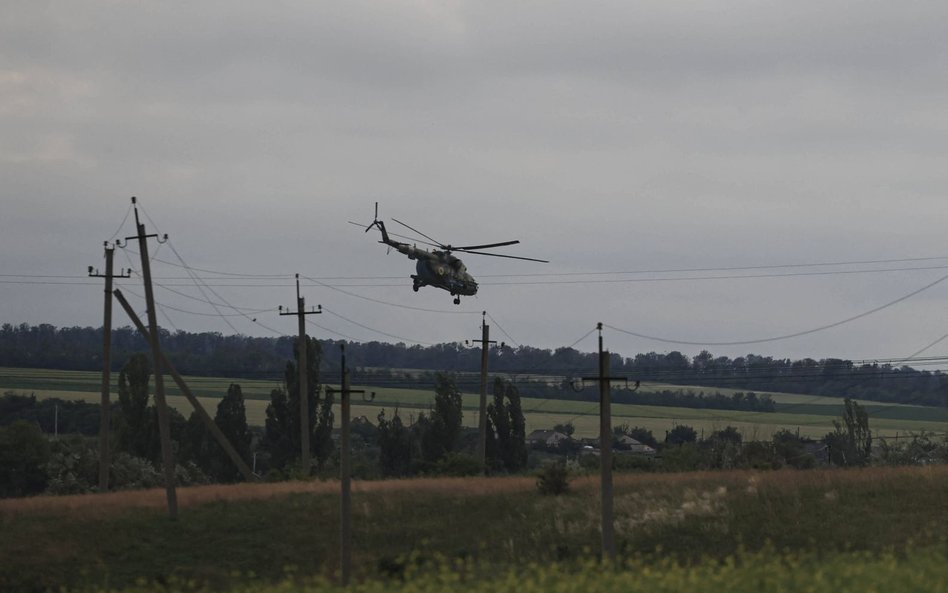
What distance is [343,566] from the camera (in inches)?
1538

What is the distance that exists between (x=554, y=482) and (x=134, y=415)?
64.0 m

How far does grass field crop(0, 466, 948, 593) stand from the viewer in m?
44.1

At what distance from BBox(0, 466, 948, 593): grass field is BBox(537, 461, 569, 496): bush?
1.75ft

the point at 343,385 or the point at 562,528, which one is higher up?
the point at 343,385

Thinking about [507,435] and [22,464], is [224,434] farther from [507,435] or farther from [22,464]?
[507,435]

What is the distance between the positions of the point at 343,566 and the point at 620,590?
16.0 metres

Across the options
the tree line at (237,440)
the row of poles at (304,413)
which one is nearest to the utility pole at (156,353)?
the row of poles at (304,413)

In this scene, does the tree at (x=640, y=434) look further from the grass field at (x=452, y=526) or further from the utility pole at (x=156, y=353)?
the utility pole at (x=156, y=353)

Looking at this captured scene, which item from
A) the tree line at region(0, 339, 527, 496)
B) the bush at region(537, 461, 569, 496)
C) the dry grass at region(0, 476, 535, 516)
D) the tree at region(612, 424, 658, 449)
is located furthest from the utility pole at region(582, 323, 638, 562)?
the tree at region(612, 424, 658, 449)

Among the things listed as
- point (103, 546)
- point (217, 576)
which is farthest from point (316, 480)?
point (217, 576)

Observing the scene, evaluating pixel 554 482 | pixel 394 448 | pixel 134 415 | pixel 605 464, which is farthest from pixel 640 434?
pixel 605 464

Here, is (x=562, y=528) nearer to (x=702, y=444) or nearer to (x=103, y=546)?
(x=103, y=546)

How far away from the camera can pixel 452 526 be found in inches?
2003

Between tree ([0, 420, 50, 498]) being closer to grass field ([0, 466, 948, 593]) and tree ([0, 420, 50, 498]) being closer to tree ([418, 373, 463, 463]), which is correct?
tree ([418, 373, 463, 463])
